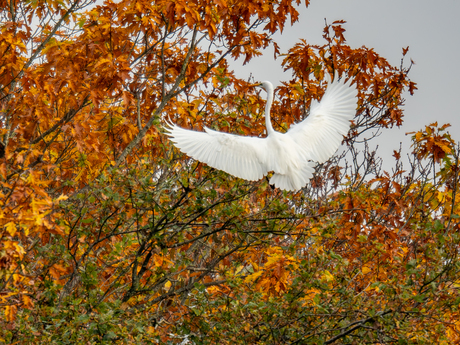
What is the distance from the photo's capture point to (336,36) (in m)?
5.04

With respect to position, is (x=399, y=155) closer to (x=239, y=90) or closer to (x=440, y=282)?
(x=239, y=90)

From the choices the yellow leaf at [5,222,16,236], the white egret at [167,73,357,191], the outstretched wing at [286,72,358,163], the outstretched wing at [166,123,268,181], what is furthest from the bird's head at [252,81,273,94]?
the yellow leaf at [5,222,16,236]

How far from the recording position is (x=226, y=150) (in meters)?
3.94

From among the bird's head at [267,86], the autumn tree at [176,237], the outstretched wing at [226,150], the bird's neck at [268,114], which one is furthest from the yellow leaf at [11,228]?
the bird's head at [267,86]

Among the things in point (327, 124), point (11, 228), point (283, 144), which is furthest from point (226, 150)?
point (11, 228)

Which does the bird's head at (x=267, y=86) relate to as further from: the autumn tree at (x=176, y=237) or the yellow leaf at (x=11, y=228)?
the yellow leaf at (x=11, y=228)

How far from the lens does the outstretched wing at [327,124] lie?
4738 millimetres

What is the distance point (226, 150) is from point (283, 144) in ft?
1.99

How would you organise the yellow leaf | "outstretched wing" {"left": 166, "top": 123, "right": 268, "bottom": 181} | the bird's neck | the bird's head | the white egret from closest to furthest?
1. the yellow leaf
2. "outstretched wing" {"left": 166, "top": 123, "right": 268, "bottom": 181}
3. the white egret
4. the bird's neck
5. the bird's head

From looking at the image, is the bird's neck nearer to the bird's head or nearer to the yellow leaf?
the bird's head

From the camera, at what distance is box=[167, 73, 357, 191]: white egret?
385cm

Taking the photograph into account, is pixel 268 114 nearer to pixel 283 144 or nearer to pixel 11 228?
pixel 283 144

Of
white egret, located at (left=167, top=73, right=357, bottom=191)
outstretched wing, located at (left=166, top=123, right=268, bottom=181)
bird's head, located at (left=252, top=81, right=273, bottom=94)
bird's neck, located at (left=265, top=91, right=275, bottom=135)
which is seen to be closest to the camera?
outstretched wing, located at (left=166, top=123, right=268, bottom=181)

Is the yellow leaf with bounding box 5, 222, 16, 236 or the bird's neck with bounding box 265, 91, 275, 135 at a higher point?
the bird's neck with bounding box 265, 91, 275, 135
